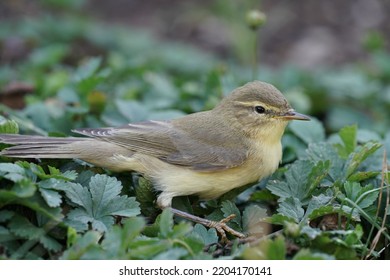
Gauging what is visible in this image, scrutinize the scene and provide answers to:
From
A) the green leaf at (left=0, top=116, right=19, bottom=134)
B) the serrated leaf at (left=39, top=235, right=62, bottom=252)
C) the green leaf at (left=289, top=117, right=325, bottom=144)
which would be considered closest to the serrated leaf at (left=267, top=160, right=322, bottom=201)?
the green leaf at (left=289, top=117, right=325, bottom=144)

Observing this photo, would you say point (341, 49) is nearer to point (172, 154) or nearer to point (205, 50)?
point (205, 50)

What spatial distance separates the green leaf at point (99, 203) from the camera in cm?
363

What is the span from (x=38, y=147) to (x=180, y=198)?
1.04 meters

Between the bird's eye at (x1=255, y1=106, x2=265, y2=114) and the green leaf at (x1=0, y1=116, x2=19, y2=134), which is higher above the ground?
the bird's eye at (x1=255, y1=106, x2=265, y2=114)

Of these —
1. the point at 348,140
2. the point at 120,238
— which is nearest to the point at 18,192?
the point at 120,238

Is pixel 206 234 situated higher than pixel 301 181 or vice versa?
pixel 301 181

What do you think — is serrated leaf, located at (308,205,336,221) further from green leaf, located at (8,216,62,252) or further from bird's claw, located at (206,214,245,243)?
green leaf, located at (8,216,62,252)

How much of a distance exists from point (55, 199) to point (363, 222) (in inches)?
78.8

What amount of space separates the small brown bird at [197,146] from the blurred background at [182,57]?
875mm

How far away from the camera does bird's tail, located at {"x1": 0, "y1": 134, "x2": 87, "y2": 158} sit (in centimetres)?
396

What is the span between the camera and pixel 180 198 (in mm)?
4406

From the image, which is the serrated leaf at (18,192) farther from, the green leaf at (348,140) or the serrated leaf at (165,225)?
the green leaf at (348,140)

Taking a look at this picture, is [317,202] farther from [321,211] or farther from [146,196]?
[146,196]

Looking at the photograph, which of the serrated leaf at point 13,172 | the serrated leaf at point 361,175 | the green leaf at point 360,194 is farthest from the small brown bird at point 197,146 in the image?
the green leaf at point 360,194
